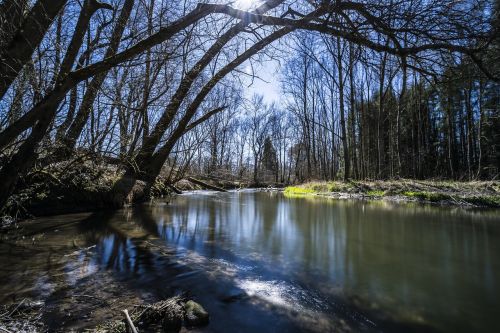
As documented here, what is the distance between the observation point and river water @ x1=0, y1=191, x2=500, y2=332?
3.24 metres

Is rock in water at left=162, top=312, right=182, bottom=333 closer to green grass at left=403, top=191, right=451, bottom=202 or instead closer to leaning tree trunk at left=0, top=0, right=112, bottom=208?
leaning tree trunk at left=0, top=0, right=112, bottom=208

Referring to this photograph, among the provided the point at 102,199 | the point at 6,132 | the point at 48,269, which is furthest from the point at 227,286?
the point at 102,199

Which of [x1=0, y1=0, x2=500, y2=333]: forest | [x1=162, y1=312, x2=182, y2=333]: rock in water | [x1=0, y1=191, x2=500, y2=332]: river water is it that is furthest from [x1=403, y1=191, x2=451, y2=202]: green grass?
[x1=162, y1=312, x2=182, y2=333]: rock in water

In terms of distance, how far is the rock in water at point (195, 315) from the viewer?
301 centimetres

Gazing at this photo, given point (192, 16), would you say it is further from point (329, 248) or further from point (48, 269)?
point (329, 248)

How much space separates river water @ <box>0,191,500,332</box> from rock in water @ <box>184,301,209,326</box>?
109 millimetres

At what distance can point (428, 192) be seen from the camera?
14891 millimetres

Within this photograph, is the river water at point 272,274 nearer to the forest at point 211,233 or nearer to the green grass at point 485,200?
the forest at point 211,233

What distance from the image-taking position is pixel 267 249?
20.3ft

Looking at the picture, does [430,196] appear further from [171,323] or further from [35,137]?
[35,137]

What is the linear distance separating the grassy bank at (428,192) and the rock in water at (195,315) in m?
13.6

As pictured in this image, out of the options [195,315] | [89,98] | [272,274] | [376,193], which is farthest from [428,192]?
[195,315]

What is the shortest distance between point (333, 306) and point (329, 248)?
2.77 meters

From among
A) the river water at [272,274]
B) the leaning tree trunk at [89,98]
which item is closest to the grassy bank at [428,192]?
the river water at [272,274]
